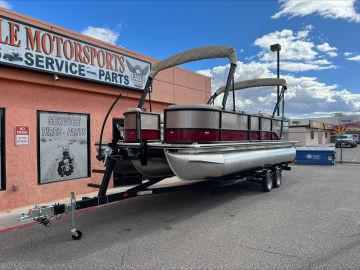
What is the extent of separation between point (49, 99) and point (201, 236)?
5309 millimetres

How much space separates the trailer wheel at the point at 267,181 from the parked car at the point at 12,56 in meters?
6.92

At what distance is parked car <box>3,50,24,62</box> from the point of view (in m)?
6.94

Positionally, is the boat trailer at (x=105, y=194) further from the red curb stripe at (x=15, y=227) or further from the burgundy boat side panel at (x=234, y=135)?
the burgundy boat side panel at (x=234, y=135)

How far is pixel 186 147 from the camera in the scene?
18.9ft

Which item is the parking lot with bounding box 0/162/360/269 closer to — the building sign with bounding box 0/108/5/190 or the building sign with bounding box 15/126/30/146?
the building sign with bounding box 0/108/5/190

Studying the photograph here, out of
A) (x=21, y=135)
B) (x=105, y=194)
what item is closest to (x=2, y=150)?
(x=21, y=135)

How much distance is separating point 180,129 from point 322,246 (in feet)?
10.3

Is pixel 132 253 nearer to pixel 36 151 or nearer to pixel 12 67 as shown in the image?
pixel 36 151

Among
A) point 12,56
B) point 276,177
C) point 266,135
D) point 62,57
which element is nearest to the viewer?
point 12,56

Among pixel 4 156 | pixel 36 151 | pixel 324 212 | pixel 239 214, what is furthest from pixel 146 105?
pixel 324 212

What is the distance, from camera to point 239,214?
6695 mm

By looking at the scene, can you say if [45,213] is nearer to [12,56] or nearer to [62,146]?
[12,56]

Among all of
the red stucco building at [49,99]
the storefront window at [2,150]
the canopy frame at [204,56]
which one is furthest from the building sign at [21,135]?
the canopy frame at [204,56]

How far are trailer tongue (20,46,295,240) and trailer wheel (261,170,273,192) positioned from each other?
0.56 m
